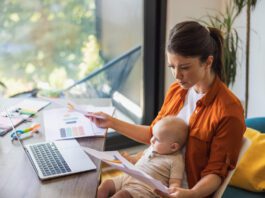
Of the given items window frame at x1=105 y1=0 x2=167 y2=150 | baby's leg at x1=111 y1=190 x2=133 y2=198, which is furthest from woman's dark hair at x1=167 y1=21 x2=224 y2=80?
window frame at x1=105 y1=0 x2=167 y2=150

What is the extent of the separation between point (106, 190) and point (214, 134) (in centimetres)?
46

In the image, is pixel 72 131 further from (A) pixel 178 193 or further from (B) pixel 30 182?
(A) pixel 178 193

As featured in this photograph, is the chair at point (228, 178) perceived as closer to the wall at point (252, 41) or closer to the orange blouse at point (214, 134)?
the orange blouse at point (214, 134)

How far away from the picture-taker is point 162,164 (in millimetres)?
1430

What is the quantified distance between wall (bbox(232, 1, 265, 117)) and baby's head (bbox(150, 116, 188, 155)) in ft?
4.12

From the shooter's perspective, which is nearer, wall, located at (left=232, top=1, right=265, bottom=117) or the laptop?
the laptop

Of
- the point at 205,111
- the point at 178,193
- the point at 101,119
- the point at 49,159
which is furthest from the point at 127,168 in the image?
the point at 101,119

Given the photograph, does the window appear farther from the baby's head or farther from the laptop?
the baby's head

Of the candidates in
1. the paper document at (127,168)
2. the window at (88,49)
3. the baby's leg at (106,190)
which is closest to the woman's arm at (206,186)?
the paper document at (127,168)

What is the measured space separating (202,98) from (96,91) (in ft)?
5.53

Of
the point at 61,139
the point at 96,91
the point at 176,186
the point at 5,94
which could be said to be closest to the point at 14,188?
the point at 61,139

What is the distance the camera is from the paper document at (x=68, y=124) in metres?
1.54

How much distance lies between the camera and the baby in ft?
4.57

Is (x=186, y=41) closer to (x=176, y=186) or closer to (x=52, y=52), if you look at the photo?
(x=176, y=186)
